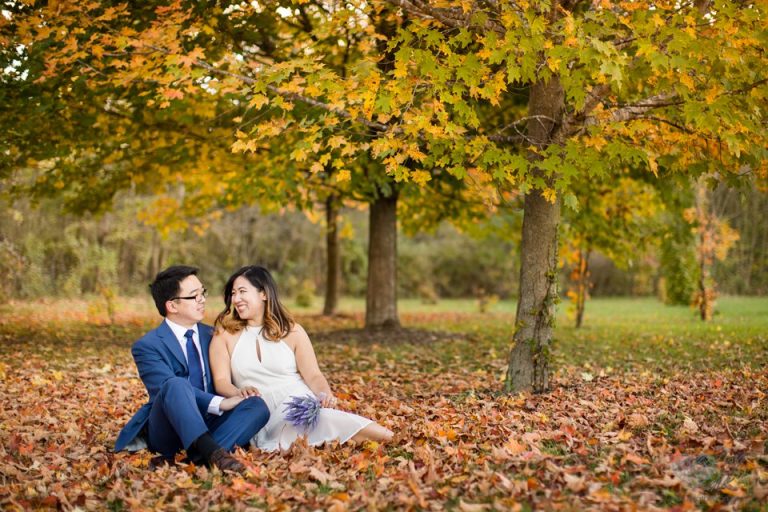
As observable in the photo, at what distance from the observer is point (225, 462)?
432 centimetres

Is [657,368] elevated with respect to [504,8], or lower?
lower

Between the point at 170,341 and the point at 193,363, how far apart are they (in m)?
0.25

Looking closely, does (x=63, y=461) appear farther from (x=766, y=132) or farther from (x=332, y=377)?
(x=766, y=132)

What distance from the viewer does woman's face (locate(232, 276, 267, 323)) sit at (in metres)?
4.95

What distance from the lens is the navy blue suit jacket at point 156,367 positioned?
4684 millimetres

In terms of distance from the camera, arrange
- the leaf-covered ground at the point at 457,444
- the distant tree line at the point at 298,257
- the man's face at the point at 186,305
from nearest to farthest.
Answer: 1. the leaf-covered ground at the point at 457,444
2. the man's face at the point at 186,305
3. the distant tree line at the point at 298,257

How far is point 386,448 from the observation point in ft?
15.9

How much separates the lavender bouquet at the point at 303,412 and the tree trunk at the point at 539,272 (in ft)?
8.76

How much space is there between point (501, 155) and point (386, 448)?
9.19 feet

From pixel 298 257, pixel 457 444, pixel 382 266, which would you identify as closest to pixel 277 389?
pixel 457 444

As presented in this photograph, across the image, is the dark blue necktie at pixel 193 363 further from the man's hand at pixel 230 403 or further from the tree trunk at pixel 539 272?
the tree trunk at pixel 539 272

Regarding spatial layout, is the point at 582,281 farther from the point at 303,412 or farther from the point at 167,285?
the point at 167,285

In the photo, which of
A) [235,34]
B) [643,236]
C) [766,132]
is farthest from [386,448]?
[643,236]

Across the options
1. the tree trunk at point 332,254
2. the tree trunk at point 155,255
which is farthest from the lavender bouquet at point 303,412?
the tree trunk at point 155,255
